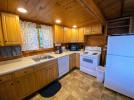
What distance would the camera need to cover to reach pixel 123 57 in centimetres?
177

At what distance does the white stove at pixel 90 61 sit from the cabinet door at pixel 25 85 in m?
2.06

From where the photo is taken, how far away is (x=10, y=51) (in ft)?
6.76

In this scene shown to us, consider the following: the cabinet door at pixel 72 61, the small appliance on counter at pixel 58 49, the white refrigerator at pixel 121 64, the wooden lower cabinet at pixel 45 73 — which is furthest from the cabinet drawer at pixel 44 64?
the white refrigerator at pixel 121 64

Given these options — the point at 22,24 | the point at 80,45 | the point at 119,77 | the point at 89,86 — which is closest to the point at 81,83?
the point at 89,86

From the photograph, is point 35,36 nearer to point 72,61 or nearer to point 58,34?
point 58,34

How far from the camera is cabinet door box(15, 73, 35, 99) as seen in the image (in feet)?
5.42

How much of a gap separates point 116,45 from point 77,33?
2.22 meters

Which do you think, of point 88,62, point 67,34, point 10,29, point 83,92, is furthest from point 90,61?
point 10,29

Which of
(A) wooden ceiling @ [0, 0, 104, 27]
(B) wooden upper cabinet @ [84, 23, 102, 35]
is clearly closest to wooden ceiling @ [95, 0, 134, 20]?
(A) wooden ceiling @ [0, 0, 104, 27]

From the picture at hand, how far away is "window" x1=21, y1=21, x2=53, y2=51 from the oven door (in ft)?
4.85

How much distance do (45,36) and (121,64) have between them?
8.55 feet

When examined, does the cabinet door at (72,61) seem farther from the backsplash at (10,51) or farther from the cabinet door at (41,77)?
the backsplash at (10,51)

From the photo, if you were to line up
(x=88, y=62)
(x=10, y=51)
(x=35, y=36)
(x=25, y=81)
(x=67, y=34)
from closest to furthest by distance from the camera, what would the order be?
(x=25, y=81)
(x=10, y=51)
(x=35, y=36)
(x=88, y=62)
(x=67, y=34)

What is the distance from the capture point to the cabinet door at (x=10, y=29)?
1.67 m
